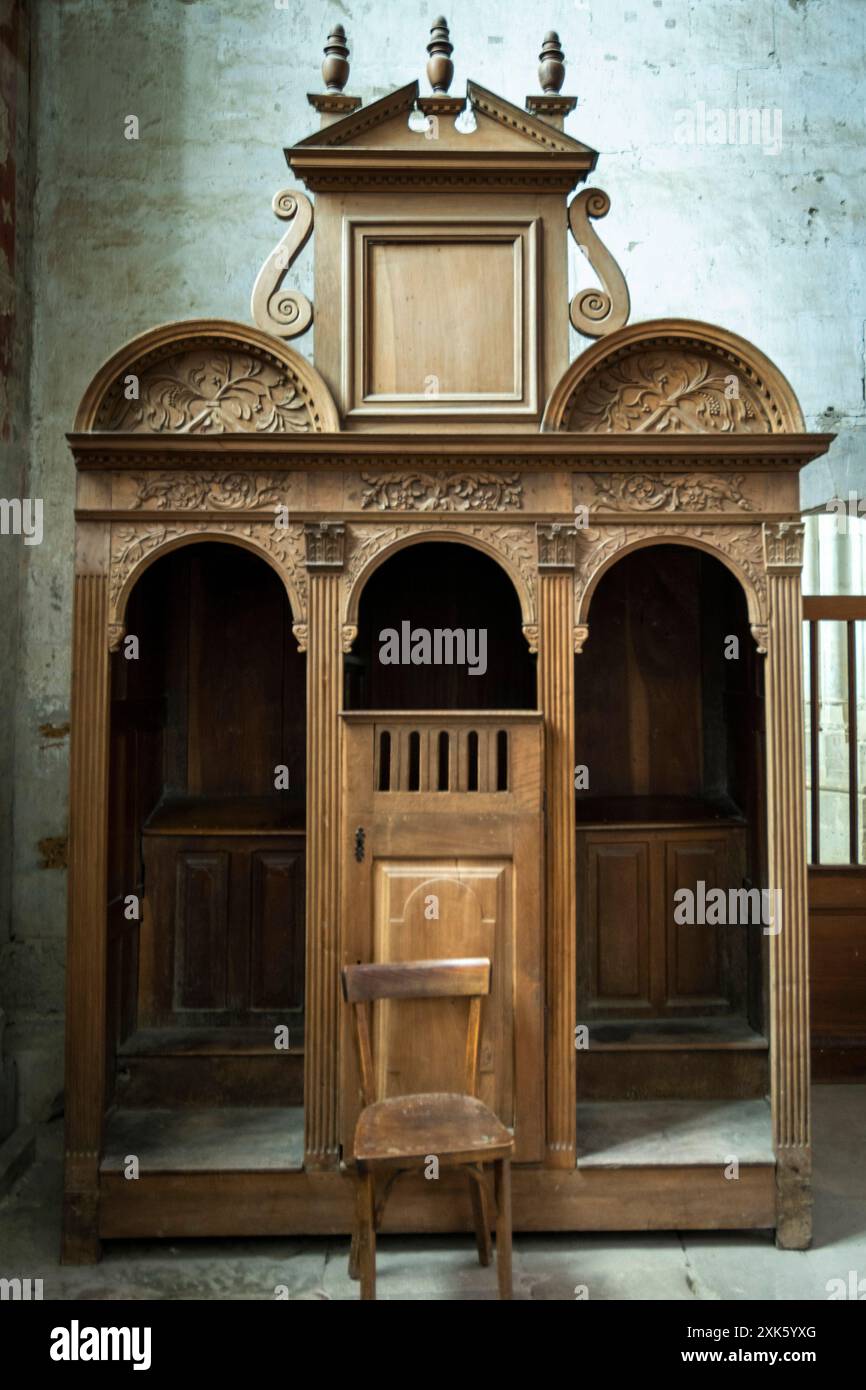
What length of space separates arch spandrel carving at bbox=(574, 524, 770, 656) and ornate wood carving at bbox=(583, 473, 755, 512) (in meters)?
0.06

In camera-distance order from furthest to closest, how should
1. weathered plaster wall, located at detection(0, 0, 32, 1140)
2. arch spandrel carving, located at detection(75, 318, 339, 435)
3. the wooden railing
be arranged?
the wooden railing → weathered plaster wall, located at detection(0, 0, 32, 1140) → arch spandrel carving, located at detection(75, 318, 339, 435)

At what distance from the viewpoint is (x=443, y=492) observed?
338cm

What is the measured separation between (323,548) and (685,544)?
1202 mm

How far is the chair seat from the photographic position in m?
2.75

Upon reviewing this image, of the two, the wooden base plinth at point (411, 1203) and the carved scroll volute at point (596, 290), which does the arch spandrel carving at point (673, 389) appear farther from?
the wooden base plinth at point (411, 1203)

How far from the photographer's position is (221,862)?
159 inches

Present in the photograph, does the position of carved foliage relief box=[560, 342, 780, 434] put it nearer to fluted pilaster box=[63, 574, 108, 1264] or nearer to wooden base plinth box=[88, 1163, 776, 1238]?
fluted pilaster box=[63, 574, 108, 1264]

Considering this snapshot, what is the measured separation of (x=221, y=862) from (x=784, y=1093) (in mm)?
2213

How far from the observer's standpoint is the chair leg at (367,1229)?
272cm

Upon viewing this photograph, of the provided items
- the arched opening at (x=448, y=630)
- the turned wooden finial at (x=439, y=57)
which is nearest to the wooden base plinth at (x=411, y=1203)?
the arched opening at (x=448, y=630)

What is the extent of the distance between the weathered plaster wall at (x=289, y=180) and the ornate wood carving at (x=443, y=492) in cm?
207

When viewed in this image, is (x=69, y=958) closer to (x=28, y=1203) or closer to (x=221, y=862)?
(x=221, y=862)

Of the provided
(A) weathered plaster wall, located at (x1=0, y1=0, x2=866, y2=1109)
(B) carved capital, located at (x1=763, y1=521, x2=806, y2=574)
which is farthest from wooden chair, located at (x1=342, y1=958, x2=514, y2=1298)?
(A) weathered plaster wall, located at (x1=0, y1=0, x2=866, y2=1109)

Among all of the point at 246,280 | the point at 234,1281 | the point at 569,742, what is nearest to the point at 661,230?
the point at 246,280
